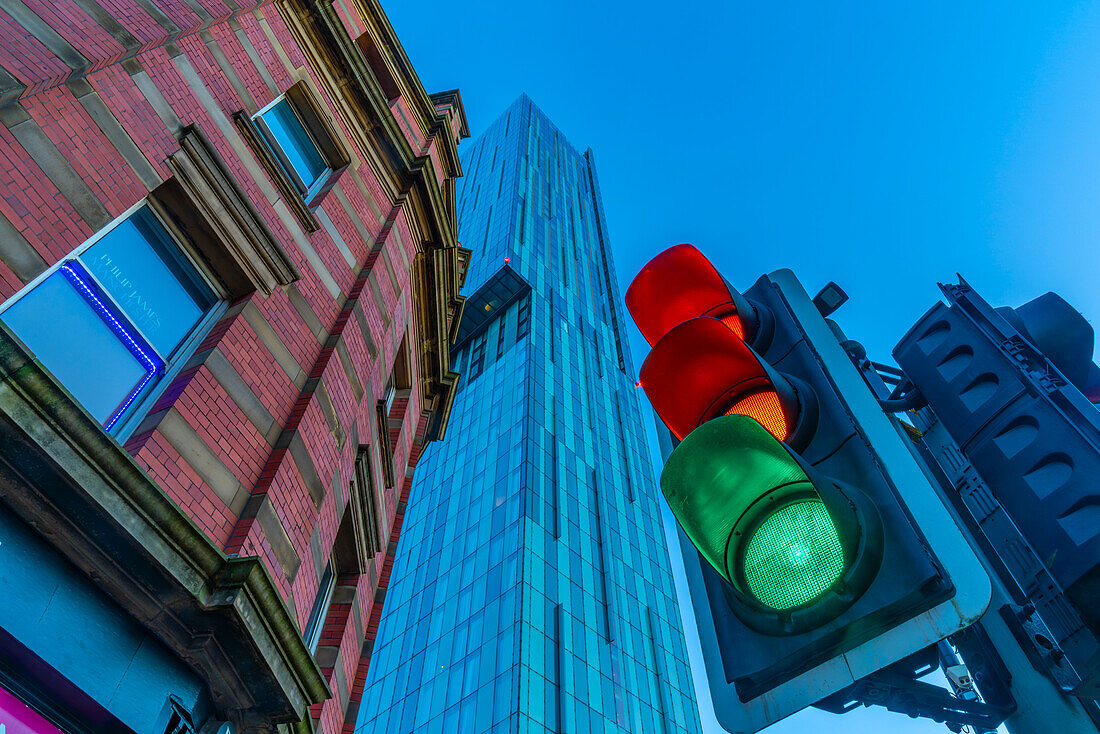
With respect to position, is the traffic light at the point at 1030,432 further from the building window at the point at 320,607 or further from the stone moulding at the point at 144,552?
the building window at the point at 320,607

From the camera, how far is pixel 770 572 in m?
2.69

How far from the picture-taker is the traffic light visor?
12.6 feet

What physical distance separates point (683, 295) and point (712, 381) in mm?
823

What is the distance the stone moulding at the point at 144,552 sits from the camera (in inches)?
153

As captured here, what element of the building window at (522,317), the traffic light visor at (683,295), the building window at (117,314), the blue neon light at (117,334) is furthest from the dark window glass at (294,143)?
the building window at (522,317)

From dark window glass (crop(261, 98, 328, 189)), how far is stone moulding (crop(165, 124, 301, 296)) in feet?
6.24

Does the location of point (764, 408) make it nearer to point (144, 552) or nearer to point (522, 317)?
point (144, 552)

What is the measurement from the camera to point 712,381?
3217 mm

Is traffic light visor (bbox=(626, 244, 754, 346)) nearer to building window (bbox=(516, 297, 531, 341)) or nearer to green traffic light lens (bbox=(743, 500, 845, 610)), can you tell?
green traffic light lens (bbox=(743, 500, 845, 610))

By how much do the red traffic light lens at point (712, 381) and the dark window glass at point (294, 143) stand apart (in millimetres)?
7109

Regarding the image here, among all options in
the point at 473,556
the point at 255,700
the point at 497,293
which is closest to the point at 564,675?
the point at 473,556

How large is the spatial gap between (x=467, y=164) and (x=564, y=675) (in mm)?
98379

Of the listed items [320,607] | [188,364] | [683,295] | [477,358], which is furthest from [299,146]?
[477,358]

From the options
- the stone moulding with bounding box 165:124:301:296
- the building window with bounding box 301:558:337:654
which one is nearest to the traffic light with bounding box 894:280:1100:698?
the stone moulding with bounding box 165:124:301:296
